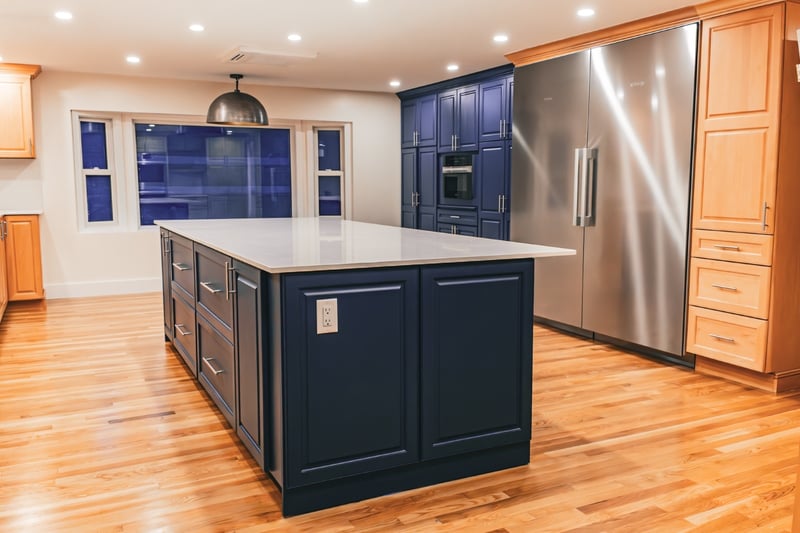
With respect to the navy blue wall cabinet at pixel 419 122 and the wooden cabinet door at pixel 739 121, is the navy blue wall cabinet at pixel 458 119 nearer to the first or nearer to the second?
the navy blue wall cabinet at pixel 419 122

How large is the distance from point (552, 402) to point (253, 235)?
1801 millimetres

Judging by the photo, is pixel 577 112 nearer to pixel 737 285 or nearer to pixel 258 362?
pixel 737 285

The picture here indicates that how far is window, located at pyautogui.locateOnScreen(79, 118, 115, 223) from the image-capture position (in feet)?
22.3

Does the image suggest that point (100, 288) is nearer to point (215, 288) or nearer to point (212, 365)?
Result: point (212, 365)

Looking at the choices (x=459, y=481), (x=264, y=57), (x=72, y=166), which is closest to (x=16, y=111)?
(x=72, y=166)

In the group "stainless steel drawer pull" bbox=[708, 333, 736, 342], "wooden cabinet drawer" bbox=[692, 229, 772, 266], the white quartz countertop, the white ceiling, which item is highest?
the white ceiling

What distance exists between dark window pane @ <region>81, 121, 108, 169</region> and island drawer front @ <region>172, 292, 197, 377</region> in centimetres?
318

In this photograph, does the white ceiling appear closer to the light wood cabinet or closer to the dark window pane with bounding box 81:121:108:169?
the light wood cabinet

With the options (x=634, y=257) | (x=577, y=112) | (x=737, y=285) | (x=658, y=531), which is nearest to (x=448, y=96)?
(x=577, y=112)

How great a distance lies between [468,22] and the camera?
441cm

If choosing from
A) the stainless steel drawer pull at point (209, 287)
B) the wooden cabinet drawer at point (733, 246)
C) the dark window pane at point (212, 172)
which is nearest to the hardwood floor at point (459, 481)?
the stainless steel drawer pull at point (209, 287)

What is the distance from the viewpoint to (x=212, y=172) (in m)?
7.47

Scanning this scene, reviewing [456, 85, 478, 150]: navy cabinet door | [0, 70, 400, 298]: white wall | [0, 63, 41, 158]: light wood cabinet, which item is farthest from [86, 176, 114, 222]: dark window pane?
[456, 85, 478, 150]: navy cabinet door

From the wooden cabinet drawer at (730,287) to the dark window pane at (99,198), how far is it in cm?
565
